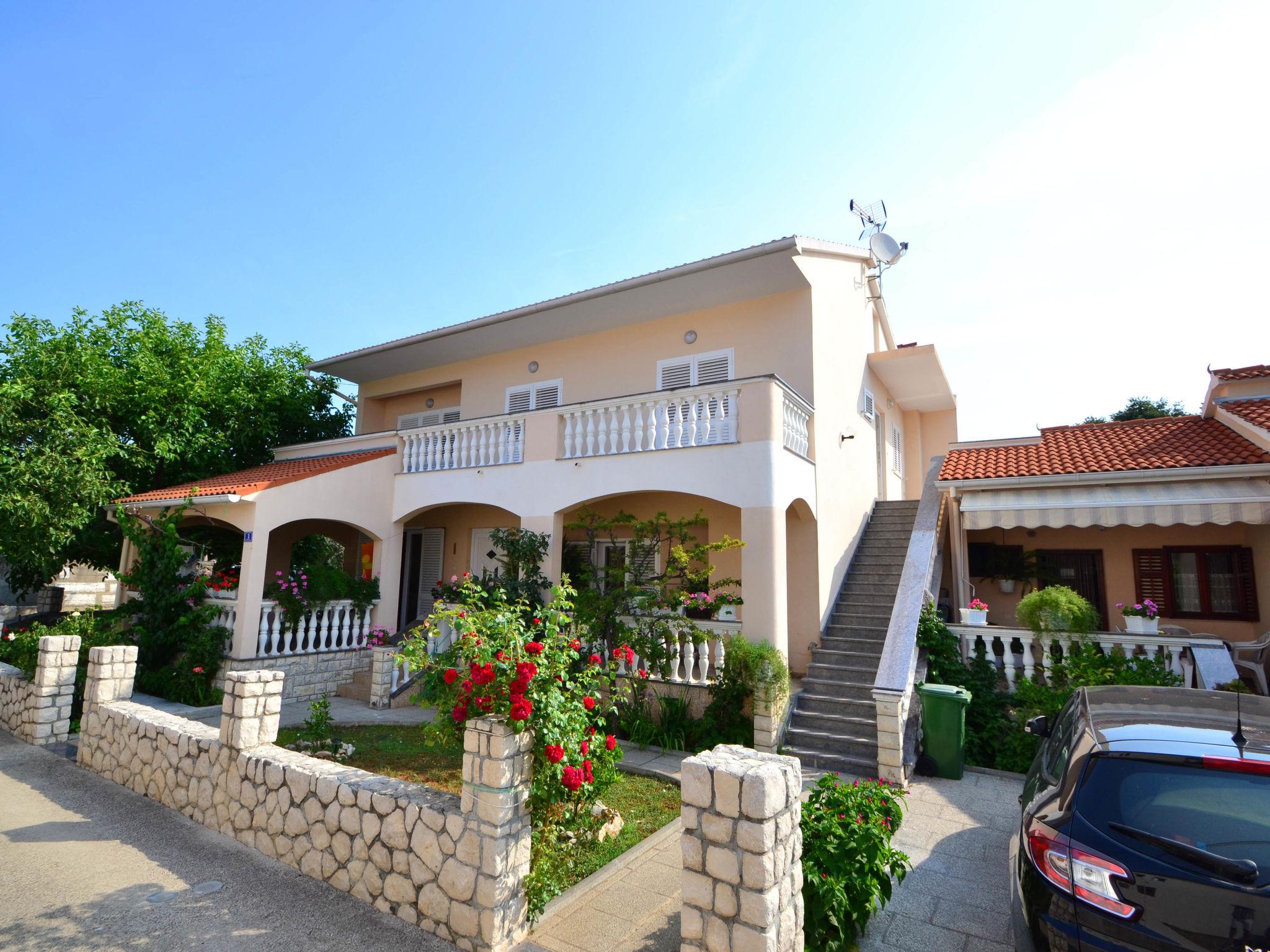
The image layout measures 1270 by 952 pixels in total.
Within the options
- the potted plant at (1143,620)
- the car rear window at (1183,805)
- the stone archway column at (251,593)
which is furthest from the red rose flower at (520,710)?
the potted plant at (1143,620)

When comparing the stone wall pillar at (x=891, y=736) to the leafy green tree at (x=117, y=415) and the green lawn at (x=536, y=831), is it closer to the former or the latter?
the green lawn at (x=536, y=831)

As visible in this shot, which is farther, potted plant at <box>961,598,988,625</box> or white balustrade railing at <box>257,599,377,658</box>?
white balustrade railing at <box>257,599,377,658</box>

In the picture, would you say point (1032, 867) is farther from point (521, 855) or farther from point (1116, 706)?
point (521, 855)

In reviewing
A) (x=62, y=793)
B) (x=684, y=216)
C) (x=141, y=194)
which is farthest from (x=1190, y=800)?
(x=141, y=194)

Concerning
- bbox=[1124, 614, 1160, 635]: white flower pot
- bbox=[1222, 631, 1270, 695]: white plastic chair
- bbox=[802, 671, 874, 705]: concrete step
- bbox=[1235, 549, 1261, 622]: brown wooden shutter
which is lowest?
bbox=[802, 671, 874, 705]: concrete step

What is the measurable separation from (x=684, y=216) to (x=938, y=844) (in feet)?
35.1

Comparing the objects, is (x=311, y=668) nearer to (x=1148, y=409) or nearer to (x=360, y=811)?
(x=360, y=811)

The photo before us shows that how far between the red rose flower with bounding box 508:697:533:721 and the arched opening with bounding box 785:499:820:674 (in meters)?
8.36

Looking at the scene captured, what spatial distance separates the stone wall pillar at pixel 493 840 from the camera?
4.90 m

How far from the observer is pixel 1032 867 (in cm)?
396

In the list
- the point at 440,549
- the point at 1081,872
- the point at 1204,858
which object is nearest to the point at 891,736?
the point at 1081,872

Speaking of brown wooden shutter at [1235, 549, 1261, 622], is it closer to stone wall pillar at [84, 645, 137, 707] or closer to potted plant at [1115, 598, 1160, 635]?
potted plant at [1115, 598, 1160, 635]

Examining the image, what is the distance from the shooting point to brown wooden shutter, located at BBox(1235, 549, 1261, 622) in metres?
13.0

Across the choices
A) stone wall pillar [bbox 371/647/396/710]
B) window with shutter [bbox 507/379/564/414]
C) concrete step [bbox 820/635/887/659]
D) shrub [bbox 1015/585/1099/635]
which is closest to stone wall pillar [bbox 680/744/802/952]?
concrete step [bbox 820/635/887/659]
